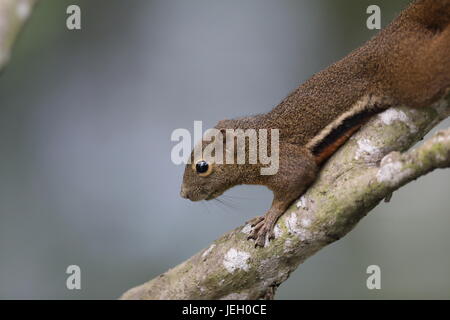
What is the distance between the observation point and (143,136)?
696cm

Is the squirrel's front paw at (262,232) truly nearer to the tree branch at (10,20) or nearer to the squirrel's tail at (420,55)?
the squirrel's tail at (420,55)

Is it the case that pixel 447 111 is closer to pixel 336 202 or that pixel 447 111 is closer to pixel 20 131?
pixel 336 202

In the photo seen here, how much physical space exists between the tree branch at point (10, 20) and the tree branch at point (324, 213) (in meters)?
1.64

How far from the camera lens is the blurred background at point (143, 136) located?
20.8ft

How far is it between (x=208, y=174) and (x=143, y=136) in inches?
114

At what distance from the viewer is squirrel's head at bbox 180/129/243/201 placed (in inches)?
164

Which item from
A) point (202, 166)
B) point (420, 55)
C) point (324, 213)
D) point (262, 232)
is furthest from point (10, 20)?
point (420, 55)

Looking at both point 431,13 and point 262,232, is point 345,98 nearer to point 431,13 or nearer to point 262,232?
point 431,13

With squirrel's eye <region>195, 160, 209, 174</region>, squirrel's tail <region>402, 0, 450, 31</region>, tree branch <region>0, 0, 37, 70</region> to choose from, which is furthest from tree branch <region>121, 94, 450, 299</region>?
tree branch <region>0, 0, 37, 70</region>

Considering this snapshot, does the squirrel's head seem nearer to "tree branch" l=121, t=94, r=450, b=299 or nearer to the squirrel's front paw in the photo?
"tree branch" l=121, t=94, r=450, b=299

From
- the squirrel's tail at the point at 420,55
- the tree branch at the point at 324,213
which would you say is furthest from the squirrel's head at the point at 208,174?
the squirrel's tail at the point at 420,55

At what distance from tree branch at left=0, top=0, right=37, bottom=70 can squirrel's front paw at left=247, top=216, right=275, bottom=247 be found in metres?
1.67

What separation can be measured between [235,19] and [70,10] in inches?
73.8
